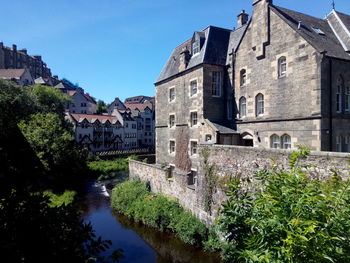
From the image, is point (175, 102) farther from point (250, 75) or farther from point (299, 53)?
point (299, 53)

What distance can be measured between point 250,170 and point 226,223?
5979mm

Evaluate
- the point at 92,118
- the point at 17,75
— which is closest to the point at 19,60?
the point at 17,75

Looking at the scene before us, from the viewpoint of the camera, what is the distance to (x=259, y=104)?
17.9 m

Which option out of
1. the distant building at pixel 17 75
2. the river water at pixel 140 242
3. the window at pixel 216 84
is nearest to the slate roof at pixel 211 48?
the window at pixel 216 84

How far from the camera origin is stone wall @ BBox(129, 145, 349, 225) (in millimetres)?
8281

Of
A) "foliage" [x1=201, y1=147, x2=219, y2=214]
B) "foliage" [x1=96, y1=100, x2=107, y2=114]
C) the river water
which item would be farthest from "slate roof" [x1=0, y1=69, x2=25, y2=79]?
"foliage" [x1=201, y1=147, x2=219, y2=214]

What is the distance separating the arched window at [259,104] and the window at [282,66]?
2082 millimetres

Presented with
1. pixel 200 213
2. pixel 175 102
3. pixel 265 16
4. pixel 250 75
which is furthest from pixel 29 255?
pixel 175 102

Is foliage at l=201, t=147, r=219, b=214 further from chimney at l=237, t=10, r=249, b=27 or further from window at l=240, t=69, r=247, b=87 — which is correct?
chimney at l=237, t=10, r=249, b=27

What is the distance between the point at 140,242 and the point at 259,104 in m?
12.7

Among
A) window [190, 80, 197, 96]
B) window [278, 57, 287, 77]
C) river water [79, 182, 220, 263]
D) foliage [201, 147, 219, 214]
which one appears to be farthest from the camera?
window [190, 80, 197, 96]

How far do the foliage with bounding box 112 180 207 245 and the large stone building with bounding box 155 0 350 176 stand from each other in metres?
4.49

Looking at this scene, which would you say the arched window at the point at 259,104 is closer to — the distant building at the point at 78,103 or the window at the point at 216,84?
the window at the point at 216,84

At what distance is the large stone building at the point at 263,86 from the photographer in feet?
47.1
